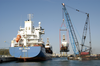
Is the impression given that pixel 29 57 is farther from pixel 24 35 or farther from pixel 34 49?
pixel 24 35

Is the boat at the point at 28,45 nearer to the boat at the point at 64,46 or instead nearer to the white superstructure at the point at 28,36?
the white superstructure at the point at 28,36

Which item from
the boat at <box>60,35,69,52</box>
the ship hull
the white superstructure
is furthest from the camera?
the boat at <box>60,35,69,52</box>

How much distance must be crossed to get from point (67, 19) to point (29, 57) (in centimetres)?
3445

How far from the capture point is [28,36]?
Result: 46.1 m

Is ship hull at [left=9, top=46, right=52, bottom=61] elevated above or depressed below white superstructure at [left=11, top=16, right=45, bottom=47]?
below

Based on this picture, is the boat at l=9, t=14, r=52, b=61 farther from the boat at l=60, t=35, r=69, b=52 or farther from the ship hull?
the boat at l=60, t=35, r=69, b=52

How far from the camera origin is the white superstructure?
4347cm

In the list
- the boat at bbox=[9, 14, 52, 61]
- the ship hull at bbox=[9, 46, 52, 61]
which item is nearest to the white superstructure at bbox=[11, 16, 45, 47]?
the boat at bbox=[9, 14, 52, 61]

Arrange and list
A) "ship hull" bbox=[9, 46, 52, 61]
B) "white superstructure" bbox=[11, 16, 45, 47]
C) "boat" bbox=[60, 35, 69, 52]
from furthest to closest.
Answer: "boat" bbox=[60, 35, 69, 52]
"white superstructure" bbox=[11, 16, 45, 47]
"ship hull" bbox=[9, 46, 52, 61]

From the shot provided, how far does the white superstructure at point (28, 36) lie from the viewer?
43.5 metres

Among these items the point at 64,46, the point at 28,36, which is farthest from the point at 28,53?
the point at 64,46

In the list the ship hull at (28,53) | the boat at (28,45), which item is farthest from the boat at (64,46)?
the ship hull at (28,53)

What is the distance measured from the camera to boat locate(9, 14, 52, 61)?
39625 millimetres

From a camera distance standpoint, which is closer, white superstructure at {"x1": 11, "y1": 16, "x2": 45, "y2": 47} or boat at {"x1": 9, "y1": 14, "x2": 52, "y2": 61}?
boat at {"x1": 9, "y1": 14, "x2": 52, "y2": 61}
